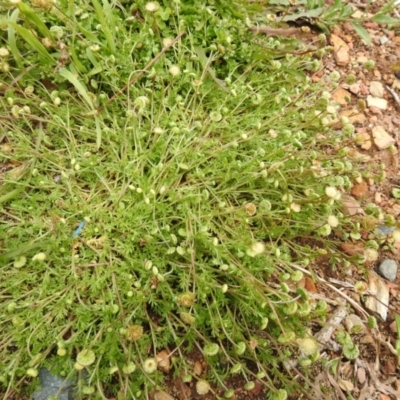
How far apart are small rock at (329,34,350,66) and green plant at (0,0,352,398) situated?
43cm

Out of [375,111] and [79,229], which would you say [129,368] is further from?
[375,111]

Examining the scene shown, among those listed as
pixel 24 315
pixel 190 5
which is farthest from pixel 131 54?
pixel 24 315

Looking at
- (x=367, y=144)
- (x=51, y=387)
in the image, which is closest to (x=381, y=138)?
(x=367, y=144)

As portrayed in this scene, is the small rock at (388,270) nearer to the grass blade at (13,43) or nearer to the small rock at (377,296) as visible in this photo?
the small rock at (377,296)

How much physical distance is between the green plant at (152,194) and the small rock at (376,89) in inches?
18.2

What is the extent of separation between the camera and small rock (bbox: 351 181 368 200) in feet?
7.64

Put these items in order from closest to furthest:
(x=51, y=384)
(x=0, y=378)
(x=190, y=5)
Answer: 1. (x=0, y=378)
2. (x=51, y=384)
3. (x=190, y=5)

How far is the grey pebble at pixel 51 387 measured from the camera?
1.75 m

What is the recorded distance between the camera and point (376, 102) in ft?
8.59

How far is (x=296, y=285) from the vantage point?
6.62 ft

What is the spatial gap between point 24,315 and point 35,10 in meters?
1.39

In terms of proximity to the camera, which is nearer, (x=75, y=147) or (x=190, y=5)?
(x=75, y=147)

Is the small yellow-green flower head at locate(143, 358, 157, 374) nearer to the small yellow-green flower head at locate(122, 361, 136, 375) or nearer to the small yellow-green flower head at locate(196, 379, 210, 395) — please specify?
the small yellow-green flower head at locate(122, 361, 136, 375)

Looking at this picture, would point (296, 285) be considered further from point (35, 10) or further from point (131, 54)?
Result: point (35, 10)
